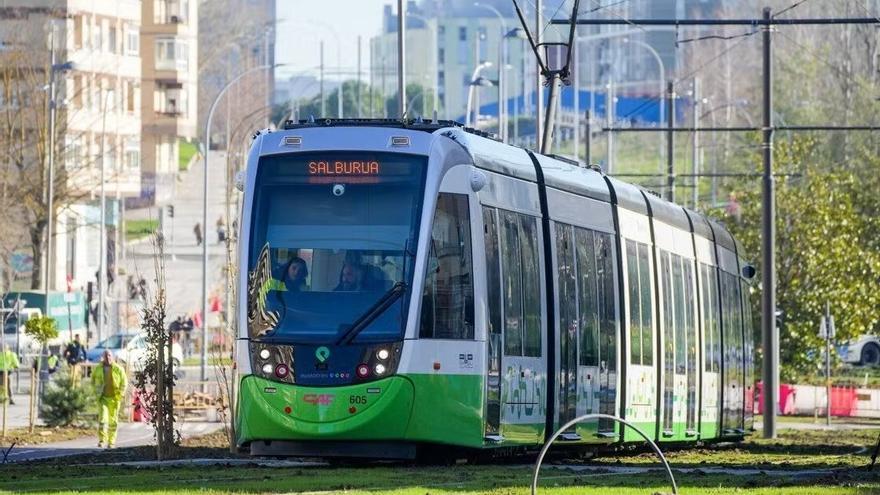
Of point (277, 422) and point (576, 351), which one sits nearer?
point (277, 422)

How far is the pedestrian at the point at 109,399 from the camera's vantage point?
111 feet

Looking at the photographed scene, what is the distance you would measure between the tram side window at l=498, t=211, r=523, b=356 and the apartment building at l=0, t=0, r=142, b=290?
149ft

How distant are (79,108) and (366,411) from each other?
64.5 metres

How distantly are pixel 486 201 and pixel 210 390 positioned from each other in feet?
120

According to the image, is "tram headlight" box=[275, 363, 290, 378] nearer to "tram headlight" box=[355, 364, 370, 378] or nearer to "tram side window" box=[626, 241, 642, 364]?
"tram headlight" box=[355, 364, 370, 378]

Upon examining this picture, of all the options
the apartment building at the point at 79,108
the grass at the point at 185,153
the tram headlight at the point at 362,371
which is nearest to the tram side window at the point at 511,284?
the tram headlight at the point at 362,371

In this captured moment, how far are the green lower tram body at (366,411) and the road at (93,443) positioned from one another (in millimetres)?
8551

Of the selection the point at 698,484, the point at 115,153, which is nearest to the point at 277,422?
the point at 698,484

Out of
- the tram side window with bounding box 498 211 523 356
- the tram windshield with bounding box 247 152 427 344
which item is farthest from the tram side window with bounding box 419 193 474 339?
the tram side window with bounding box 498 211 523 356

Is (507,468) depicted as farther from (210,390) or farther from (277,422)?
(210,390)

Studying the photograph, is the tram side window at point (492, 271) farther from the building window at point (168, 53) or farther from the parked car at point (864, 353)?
the building window at point (168, 53)

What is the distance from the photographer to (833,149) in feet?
323

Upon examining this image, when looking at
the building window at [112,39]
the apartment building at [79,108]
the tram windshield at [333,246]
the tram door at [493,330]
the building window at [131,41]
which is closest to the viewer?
the tram windshield at [333,246]

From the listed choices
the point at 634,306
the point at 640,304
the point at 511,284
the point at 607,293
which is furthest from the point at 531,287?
the point at 640,304
